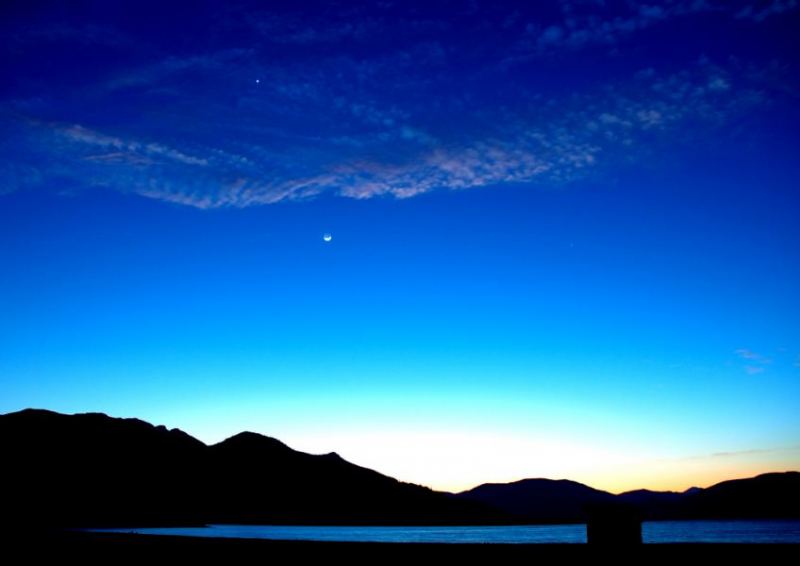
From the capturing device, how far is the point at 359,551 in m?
9.60

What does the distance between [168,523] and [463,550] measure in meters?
199

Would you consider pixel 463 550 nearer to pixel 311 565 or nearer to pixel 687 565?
pixel 311 565

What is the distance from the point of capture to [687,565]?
21.6ft

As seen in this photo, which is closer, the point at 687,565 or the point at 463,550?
the point at 687,565

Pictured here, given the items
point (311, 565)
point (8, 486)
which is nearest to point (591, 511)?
point (311, 565)

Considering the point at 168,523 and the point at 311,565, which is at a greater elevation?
the point at 311,565

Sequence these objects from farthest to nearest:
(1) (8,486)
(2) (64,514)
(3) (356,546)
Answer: (1) (8,486) → (2) (64,514) → (3) (356,546)

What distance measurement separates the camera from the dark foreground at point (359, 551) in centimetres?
678

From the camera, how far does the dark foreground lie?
22.2 ft

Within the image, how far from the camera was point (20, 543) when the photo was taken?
1559cm

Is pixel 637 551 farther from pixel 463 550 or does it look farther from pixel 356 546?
pixel 356 546

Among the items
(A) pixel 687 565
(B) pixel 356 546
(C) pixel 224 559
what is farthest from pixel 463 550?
(C) pixel 224 559

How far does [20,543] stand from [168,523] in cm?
18864

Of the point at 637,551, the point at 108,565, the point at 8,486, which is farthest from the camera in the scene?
the point at 8,486
